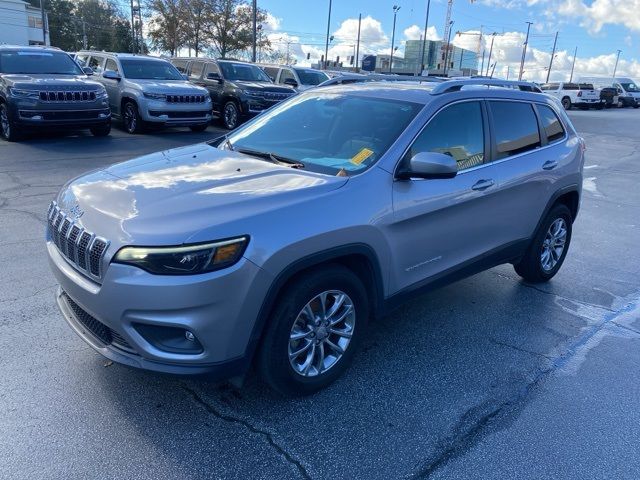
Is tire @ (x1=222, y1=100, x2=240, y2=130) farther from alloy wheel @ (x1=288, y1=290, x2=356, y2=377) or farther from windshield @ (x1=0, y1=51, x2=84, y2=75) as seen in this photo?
alloy wheel @ (x1=288, y1=290, x2=356, y2=377)

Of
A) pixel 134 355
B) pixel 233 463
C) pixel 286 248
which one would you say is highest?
pixel 286 248

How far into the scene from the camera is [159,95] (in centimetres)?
1305

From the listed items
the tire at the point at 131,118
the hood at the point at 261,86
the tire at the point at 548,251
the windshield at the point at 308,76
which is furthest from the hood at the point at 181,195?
the windshield at the point at 308,76

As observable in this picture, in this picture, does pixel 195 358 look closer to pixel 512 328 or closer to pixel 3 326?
pixel 3 326

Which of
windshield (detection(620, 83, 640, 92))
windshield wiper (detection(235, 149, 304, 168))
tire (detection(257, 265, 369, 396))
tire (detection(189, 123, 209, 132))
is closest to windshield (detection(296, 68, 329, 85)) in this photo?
tire (detection(189, 123, 209, 132))

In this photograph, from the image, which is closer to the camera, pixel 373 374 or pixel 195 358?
pixel 195 358

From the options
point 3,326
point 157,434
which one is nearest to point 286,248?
point 157,434

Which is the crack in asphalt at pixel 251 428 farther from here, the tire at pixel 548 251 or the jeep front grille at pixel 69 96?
the jeep front grille at pixel 69 96

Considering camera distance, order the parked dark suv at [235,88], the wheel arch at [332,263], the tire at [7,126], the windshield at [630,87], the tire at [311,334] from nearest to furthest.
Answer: the wheel arch at [332,263], the tire at [311,334], the tire at [7,126], the parked dark suv at [235,88], the windshield at [630,87]

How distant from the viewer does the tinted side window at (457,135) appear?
11.7ft

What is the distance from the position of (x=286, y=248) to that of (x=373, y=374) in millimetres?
1243

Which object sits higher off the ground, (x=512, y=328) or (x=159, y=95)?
(x=159, y=95)

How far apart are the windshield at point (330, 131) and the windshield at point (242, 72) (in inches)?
489

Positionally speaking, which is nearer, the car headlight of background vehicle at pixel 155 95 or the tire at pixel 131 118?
the car headlight of background vehicle at pixel 155 95
